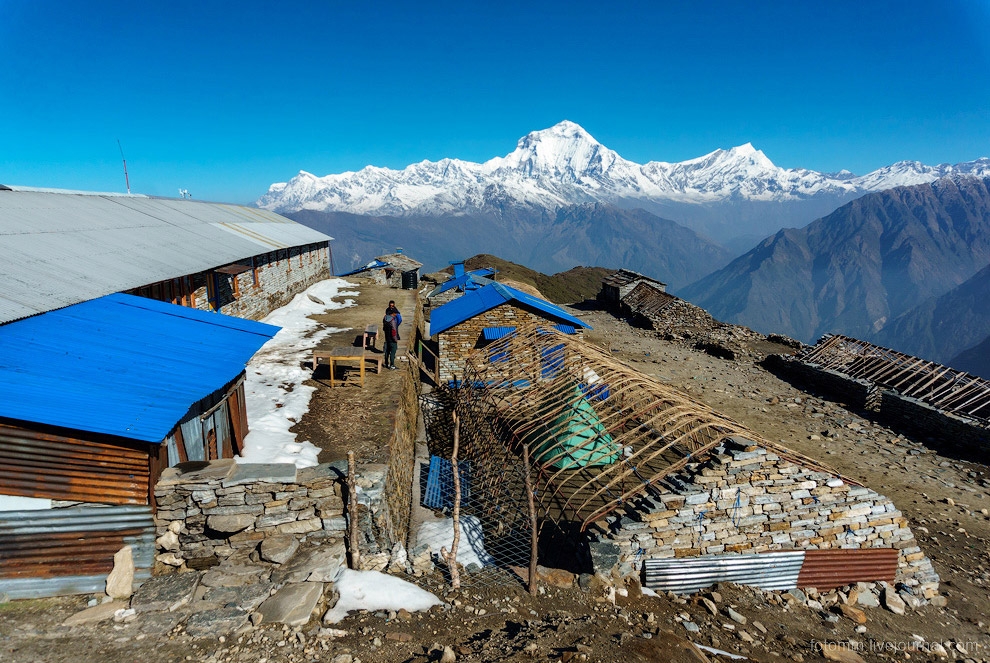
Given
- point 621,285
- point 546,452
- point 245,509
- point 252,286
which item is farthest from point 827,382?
point 252,286

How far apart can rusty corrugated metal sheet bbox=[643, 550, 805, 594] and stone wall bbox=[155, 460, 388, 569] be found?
15.8ft

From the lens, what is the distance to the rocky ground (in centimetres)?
520

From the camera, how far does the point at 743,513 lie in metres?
8.08

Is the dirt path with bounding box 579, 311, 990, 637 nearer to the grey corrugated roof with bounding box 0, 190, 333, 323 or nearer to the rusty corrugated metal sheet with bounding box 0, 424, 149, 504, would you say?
the rusty corrugated metal sheet with bounding box 0, 424, 149, 504

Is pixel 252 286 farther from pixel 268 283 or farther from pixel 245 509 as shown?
pixel 245 509

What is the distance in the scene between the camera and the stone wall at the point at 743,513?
25.8ft

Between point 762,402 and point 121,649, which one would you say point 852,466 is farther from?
point 121,649

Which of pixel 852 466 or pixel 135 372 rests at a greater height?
pixel 135 372

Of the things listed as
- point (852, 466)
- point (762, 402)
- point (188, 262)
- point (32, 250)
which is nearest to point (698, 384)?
point (762, 402)

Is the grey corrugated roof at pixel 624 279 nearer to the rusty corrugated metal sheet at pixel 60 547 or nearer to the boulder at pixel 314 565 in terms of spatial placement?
the boulder at pixel 314 565

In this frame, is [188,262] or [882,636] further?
[188,262]

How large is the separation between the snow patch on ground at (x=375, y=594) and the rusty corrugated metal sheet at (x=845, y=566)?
6.83 m

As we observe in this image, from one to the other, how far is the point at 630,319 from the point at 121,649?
3711 centimetres

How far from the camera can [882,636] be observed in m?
7.45
